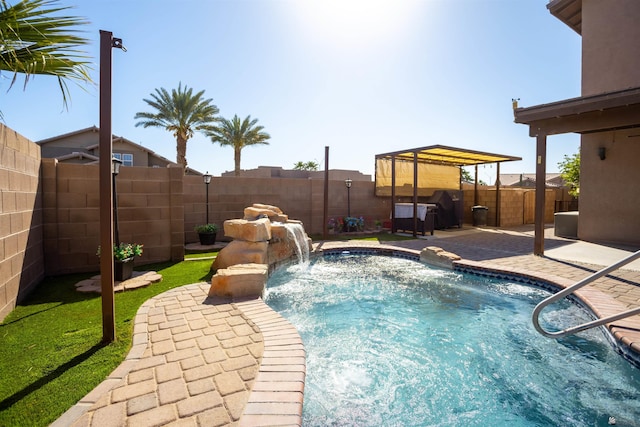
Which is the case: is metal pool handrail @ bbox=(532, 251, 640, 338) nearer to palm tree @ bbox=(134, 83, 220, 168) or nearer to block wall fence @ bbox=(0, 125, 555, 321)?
block wall fence @ bbox=(0, 125, 555, 321)

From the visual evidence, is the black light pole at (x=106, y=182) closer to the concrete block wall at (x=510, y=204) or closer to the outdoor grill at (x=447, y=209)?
the outdoor grill at (x=447, y=209)

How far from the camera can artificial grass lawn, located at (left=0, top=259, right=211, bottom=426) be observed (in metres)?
1.96

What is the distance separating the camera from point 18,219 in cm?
386

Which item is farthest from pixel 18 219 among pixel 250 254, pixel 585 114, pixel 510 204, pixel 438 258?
pixel 510 204

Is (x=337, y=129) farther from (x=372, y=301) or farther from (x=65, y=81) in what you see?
(x=65, y=81)

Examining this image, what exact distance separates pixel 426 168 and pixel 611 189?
651cm

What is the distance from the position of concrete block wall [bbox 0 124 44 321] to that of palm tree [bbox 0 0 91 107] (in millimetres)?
1340

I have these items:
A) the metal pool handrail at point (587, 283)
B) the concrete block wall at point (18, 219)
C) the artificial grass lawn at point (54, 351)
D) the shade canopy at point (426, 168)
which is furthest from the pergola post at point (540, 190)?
the concrete block wall at point (18, 219)

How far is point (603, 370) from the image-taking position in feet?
9.36

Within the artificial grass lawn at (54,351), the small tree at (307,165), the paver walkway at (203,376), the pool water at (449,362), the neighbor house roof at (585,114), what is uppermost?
the small tree at (307,165)

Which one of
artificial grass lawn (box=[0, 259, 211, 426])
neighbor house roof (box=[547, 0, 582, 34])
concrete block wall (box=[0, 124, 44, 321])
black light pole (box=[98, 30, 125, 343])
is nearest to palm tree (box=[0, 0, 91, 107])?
black light pole (box=[98, 30, 125, 343])

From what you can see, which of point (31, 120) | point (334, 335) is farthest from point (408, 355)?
point (31, 120)

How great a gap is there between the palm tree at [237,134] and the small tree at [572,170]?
17539 mm

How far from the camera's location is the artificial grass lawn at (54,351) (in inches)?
77.1
